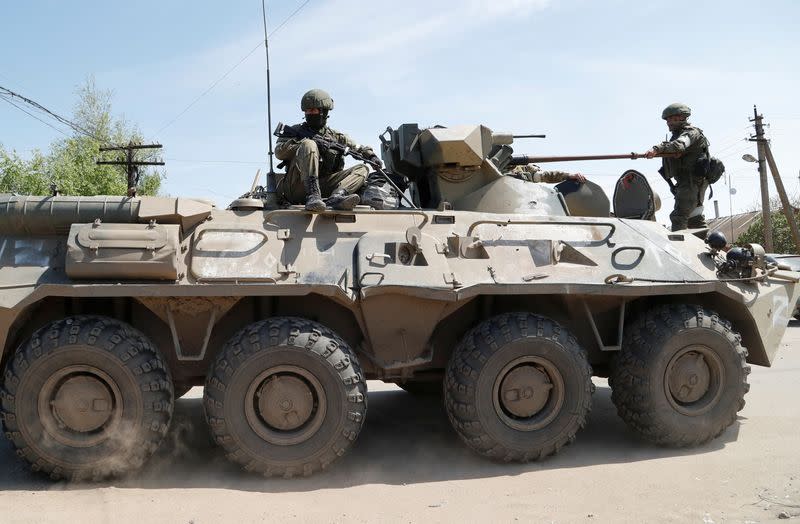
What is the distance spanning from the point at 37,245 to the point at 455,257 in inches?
138

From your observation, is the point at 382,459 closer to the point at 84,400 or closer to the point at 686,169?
the point at 84,400

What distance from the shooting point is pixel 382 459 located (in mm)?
7047

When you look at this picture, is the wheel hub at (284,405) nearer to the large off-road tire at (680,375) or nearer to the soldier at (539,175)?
the large off-road tire at (680,375)

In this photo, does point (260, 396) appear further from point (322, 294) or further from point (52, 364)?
point (52, 364)

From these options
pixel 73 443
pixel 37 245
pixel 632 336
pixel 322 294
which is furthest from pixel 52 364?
pixel 632 336

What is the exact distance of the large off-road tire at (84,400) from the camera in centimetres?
610

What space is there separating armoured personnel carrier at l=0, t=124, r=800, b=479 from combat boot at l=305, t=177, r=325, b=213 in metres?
0.13

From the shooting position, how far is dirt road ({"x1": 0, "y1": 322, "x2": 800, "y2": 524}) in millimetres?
5551

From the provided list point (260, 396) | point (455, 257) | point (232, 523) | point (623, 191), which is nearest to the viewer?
point (232, 523)

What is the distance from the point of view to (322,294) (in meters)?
6.51

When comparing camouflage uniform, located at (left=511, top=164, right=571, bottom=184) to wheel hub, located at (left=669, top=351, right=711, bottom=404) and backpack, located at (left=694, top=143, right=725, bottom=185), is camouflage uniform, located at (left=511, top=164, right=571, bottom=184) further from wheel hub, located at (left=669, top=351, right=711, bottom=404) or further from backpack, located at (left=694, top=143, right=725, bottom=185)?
wheel hub, located at (left=669, top=351, right=711, bottom=404)

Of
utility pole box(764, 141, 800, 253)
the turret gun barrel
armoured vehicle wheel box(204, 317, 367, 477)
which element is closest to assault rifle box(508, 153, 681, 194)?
the turret gun barrel

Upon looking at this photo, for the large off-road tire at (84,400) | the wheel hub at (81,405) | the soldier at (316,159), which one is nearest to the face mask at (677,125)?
the soldier at (316,159)

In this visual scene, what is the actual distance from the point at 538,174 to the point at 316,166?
9.70 feet
